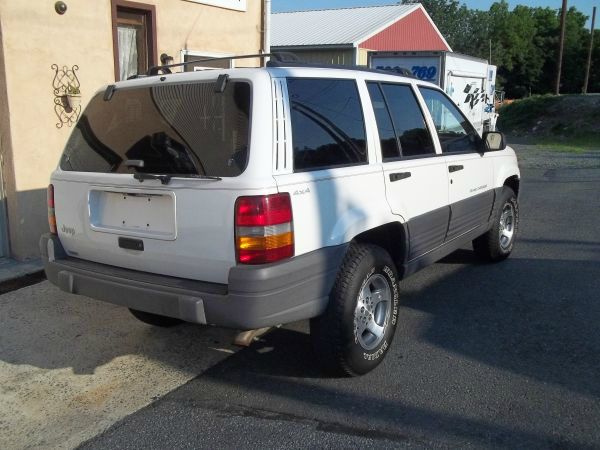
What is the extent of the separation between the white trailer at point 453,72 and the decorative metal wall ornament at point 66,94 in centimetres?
715

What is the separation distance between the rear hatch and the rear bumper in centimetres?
10

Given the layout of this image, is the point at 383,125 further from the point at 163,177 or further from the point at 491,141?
the point at 491,141

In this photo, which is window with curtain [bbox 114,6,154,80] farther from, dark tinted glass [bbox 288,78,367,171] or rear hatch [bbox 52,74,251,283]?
dark tinted glass [bbox 288,78,367,171]

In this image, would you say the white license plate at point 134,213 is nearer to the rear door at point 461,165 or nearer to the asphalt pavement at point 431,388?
the asphalt pavement at point 431,388

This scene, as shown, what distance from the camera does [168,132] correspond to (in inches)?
136

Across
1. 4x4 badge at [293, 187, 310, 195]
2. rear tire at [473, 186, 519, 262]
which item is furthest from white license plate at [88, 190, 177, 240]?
rear tire at [473, 186, 519, 262]

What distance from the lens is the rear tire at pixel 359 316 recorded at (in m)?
3.57

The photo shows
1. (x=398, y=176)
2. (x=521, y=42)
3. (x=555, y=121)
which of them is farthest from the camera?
(x=521, y=42)

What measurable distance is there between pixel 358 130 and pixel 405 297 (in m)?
1.99

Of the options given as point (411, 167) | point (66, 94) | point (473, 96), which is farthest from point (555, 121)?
point (411, 167)

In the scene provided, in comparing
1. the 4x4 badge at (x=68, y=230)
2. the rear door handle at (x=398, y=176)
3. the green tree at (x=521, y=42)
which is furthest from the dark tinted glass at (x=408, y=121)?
the green tree at (x=521, y=42)

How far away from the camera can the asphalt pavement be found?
126 inches

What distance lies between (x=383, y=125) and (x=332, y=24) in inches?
→ 973

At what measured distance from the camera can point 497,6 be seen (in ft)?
225
